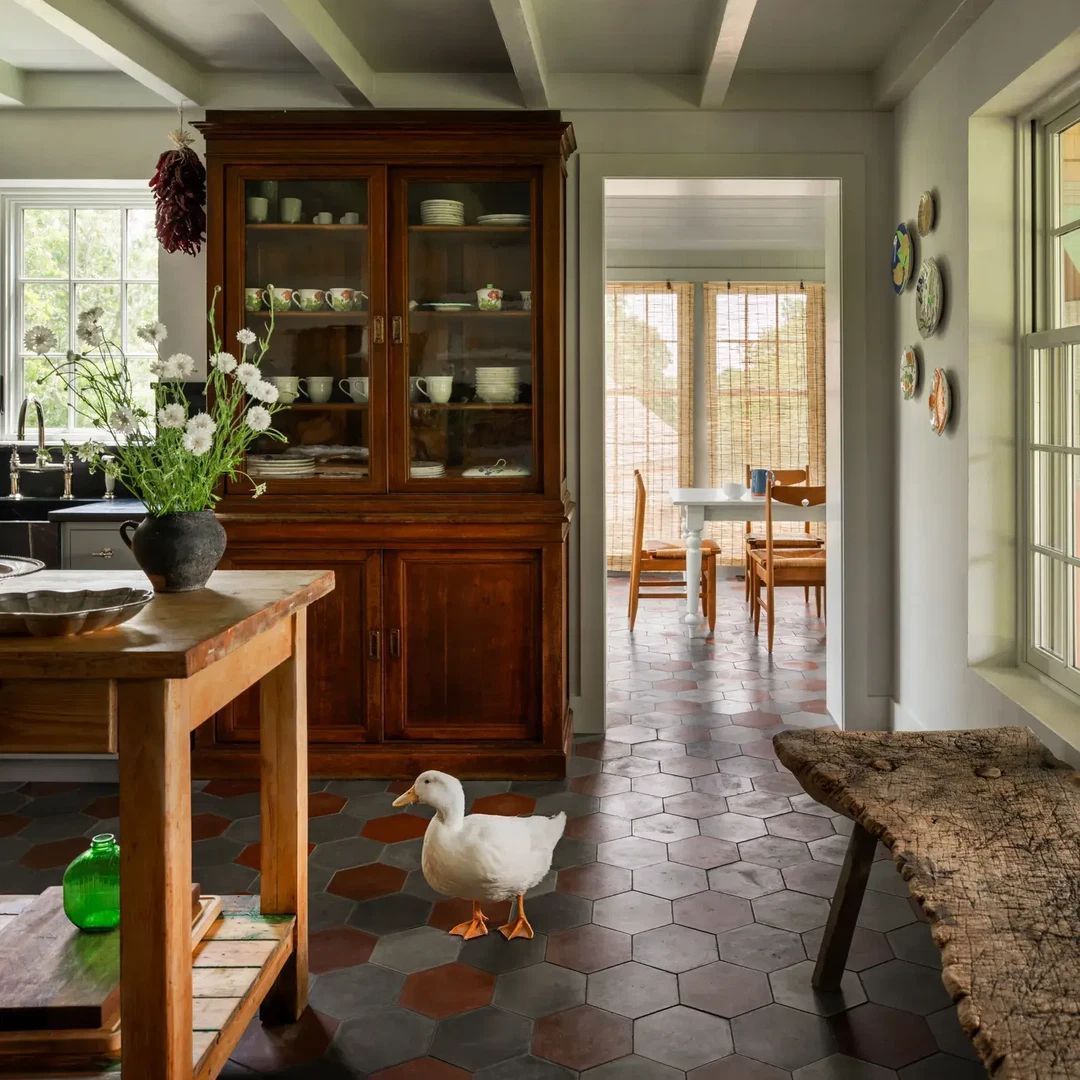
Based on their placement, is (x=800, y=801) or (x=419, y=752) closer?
(x=800, y=801)

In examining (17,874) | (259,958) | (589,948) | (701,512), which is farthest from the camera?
(701,512)

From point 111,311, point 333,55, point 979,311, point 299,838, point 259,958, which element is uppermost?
Result: point 333,55

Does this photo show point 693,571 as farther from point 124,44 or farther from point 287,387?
point 124,44

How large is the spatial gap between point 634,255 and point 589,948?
698 cm

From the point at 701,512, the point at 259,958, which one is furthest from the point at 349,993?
the point at 701,512

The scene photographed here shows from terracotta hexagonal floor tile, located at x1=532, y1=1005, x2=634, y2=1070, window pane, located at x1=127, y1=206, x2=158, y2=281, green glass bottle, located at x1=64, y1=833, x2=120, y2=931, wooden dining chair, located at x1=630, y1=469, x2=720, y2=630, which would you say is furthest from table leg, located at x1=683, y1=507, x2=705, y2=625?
green glass bottle, located at x1=64, y1=833, x2=120, y2=931

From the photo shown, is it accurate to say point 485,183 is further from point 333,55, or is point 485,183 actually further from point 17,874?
point 17,874

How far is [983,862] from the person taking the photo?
1.75 metres

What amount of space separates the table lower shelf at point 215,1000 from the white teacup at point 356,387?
80.1 inches

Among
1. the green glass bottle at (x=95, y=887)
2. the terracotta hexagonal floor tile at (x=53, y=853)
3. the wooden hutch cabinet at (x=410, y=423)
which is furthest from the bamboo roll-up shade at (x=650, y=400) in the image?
the green glass bottle at (x=95, y=887)

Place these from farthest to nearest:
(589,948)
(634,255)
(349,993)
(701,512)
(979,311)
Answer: (634,255) → (701,512) → (979,311) → (589,948) → (349,993)

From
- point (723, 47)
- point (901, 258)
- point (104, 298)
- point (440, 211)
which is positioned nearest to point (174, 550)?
point (440, 211)

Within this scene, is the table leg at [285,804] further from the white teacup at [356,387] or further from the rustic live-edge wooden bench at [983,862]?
the white teacup at [356,387]

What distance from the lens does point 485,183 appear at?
378cm
